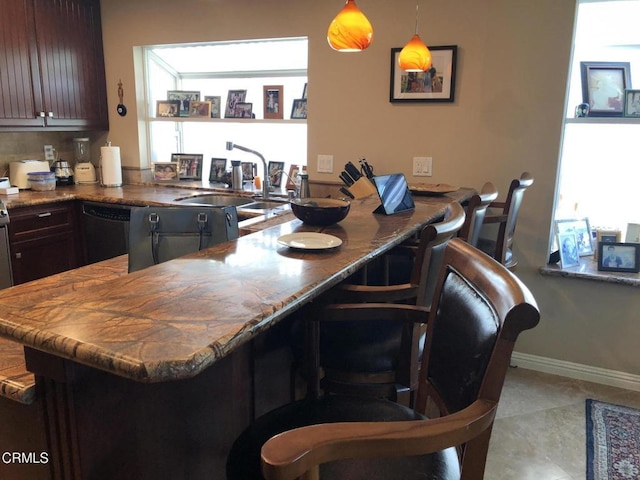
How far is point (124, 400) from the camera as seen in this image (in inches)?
41.9

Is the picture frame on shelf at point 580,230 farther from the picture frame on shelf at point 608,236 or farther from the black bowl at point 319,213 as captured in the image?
the black bowl at point 319,213

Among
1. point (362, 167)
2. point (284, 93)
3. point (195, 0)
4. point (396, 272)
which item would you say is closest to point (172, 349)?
point (396, 272)

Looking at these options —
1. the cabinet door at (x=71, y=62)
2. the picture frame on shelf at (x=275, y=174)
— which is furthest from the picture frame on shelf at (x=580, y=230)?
the cabinet door at (x=71, y=62)

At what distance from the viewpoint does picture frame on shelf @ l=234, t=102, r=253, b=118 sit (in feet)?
12.6

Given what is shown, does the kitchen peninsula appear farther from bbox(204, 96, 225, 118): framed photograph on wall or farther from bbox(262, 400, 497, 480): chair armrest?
bbox(204, 96, 225, 118): framed photograph on wall

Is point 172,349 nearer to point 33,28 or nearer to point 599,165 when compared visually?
point 599,165

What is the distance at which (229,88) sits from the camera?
4.00 metres

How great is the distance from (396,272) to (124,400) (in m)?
1.40

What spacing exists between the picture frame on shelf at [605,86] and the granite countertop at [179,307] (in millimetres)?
1929

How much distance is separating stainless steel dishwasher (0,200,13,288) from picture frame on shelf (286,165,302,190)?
183cm

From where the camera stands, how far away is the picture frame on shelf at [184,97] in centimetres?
404

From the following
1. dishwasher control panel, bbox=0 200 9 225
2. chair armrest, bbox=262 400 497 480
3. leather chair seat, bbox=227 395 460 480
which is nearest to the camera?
chair armrest, bbox=262 400 497 480

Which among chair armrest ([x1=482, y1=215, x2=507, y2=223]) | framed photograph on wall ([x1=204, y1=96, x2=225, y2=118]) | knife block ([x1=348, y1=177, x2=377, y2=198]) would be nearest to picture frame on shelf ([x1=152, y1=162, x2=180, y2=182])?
framed photograph on wall ([x1=204, y1=96, x2=225, y2=118])

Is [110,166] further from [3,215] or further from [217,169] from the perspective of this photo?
[3,215]
